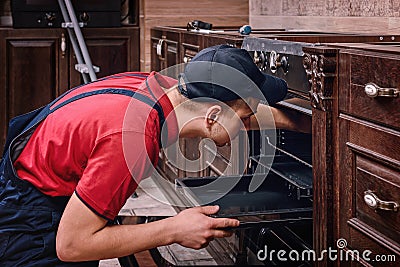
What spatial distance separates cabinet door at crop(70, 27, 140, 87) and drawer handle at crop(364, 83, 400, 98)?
10.4 ft

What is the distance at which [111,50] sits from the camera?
4.41 meters

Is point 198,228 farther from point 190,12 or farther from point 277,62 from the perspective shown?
point 190,12

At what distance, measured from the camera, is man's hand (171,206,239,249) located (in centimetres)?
152

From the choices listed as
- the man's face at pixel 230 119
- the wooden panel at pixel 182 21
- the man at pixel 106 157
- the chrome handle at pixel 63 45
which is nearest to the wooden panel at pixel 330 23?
the wooden panel at pixel 182 21

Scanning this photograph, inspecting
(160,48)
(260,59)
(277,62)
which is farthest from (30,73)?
(277,62)

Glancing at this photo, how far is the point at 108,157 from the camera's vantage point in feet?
4.69

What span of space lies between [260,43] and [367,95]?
0.69m

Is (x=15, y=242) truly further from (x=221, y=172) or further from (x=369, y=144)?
(x=221, y=172)

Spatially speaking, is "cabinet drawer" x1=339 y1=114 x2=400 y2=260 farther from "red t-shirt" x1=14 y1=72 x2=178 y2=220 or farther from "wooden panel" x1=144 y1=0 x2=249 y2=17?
"wooden panel" x1=144 y1=0 x2=249 y2=17

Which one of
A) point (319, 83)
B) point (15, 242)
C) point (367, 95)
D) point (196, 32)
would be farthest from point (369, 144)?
point (196, 32)

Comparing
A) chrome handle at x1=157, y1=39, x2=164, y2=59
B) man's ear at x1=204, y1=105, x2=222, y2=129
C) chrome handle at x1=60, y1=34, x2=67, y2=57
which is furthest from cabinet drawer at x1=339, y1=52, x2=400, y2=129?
chrome handle at x1=60, y1=34, x2=67, y2=57

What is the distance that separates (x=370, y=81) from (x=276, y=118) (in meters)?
0.48

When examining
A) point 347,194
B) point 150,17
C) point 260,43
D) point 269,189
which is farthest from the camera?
point 150,17

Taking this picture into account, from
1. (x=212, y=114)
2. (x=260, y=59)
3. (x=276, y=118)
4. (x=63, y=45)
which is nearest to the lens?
(x=212, y=114)
